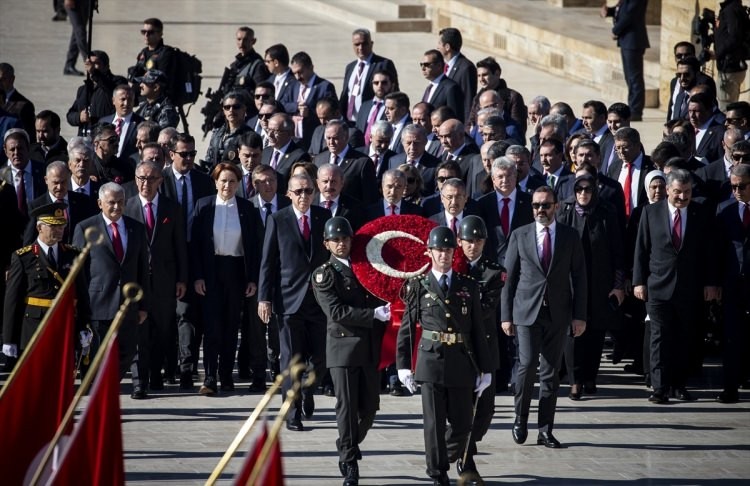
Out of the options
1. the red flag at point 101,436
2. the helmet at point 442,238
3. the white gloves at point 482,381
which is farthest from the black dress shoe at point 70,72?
the red flag at point 101,436

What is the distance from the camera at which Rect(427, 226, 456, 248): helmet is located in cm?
1186

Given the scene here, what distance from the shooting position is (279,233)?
14.0 meters

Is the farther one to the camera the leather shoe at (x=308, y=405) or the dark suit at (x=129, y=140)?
the dark suit at (x=129, y=140)

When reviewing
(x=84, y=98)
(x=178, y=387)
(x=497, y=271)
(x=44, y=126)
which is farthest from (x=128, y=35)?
(x=497, y=271)

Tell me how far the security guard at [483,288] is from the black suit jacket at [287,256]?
162 centimetres

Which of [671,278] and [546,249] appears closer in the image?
[546,249]

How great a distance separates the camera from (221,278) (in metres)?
14.9

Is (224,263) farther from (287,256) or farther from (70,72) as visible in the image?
(70,72)

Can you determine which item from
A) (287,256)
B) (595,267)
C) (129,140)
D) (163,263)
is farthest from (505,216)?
(129,140)

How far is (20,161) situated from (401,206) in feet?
11.8

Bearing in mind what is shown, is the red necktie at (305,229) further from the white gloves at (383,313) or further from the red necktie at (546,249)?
the red necktie at (546,249)

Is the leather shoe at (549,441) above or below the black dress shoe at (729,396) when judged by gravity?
below

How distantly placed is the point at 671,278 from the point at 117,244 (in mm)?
4759

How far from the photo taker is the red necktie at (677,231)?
1488 cm
